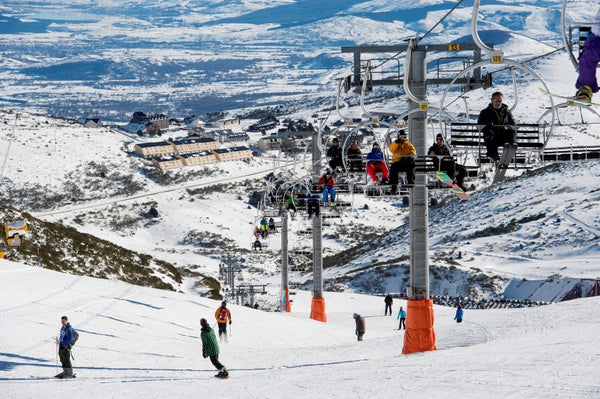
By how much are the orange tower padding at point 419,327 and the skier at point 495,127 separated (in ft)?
15.7

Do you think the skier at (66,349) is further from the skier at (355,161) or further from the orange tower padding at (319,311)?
the orange tower padding at (319,311)

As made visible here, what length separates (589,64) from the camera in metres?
10.5

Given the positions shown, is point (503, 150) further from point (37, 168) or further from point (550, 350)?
point (37, 168)

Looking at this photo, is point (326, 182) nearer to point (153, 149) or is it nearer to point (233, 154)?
point (153, 149)

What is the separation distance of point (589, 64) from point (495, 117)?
421cm

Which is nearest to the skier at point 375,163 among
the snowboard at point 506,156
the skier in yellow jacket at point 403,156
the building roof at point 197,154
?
the skier in yellow jacket at point 403,156

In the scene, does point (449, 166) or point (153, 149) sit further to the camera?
point (153, 149)

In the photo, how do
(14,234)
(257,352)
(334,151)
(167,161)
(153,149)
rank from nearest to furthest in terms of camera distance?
(257,352), (334,151), (14,234), (167,161), (153,149)

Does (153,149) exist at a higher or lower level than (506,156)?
lower

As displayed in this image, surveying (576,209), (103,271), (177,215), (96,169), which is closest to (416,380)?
Answer: (103,271)

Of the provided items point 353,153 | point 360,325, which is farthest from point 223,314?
point 353,153

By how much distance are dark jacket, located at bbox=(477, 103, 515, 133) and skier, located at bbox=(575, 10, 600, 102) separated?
145 inches

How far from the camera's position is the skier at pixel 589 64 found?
33.7 ft

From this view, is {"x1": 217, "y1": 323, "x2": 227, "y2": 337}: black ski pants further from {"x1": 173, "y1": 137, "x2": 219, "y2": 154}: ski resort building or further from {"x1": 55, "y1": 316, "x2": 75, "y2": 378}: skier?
{"x1": 173, "y1": 137, "x2": 219, "y2": 154}: ski resort building
